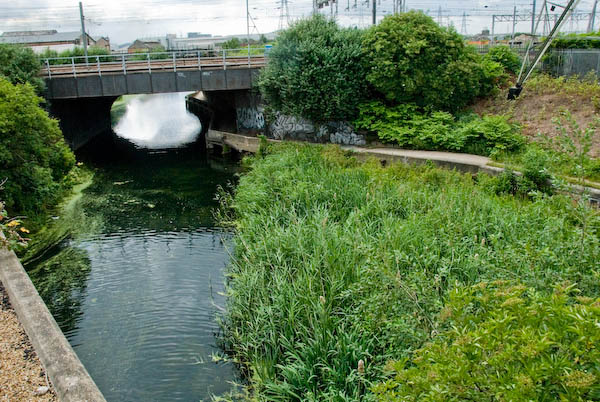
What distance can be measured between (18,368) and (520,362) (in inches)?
228

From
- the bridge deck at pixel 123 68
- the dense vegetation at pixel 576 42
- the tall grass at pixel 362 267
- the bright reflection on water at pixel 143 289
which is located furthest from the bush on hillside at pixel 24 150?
the dense vegetation at pixel 576 42

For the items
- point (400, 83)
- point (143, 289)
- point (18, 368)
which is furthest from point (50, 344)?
point (400, 83)

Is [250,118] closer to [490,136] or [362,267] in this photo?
[490,136]

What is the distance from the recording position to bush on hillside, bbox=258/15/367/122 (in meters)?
19.4

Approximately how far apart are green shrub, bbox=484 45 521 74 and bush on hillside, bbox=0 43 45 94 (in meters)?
19.3

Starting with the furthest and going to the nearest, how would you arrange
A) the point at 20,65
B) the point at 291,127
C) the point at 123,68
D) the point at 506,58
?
the point at 123,68 → the point at 291,127 → the point at 506,58 → the point at 20,65

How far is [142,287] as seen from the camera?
10297 millimetres

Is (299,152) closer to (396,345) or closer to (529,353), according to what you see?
(396,345)

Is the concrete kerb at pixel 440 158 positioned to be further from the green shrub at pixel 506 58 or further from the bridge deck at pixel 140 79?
the bridge deck at pixel 140 79

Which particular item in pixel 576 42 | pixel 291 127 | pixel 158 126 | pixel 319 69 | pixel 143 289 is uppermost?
pixel 576 42

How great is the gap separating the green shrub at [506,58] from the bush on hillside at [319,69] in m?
6.28

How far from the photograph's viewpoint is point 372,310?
6176mm

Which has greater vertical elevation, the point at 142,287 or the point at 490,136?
the point at 490,136

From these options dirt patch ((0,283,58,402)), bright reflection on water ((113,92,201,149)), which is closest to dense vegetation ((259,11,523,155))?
bright reflection on water ((113,92,201,149))
